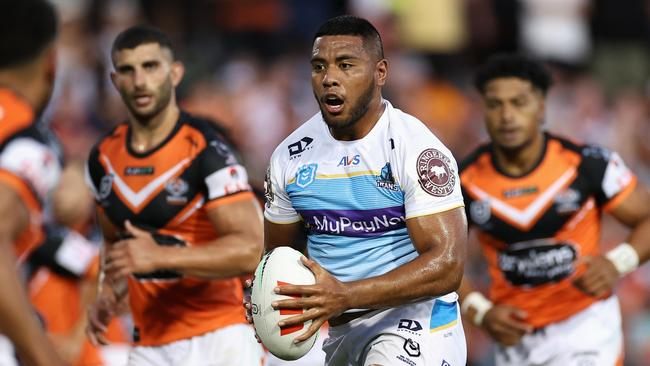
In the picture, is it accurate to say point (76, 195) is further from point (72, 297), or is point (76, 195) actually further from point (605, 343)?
point (605, 343)

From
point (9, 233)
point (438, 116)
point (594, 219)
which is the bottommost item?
point (438, 116)

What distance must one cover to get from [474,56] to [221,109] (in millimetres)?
4432

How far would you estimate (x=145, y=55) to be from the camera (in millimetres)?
8602

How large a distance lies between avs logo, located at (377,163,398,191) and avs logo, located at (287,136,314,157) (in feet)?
1.67

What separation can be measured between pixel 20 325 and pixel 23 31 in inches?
66.3

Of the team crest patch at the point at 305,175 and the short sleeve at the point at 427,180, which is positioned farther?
the team crest patch at the point at 305,175

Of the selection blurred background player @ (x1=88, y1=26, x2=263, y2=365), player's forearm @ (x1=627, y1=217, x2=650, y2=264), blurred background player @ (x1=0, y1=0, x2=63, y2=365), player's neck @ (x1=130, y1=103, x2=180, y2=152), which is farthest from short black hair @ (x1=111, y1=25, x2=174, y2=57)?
player's forearm @ (x1=627, y1=217, x2=650, y2=264)

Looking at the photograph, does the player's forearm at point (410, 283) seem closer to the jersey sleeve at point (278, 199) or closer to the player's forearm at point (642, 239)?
the jersey sleeve at point (278, 199)

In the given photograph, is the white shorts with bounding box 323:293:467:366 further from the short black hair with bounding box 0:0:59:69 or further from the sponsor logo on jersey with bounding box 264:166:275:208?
the short black hair with bounding box 0:0:59:69

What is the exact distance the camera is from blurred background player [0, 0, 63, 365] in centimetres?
542

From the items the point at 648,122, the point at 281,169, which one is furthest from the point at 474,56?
the point at 281,169

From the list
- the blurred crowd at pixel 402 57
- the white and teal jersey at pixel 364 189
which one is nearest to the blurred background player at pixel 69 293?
the white and teal jersey at pixel 364 189

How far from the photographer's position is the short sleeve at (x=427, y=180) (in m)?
6.43

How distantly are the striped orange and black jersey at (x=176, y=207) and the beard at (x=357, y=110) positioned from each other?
1.64 m
